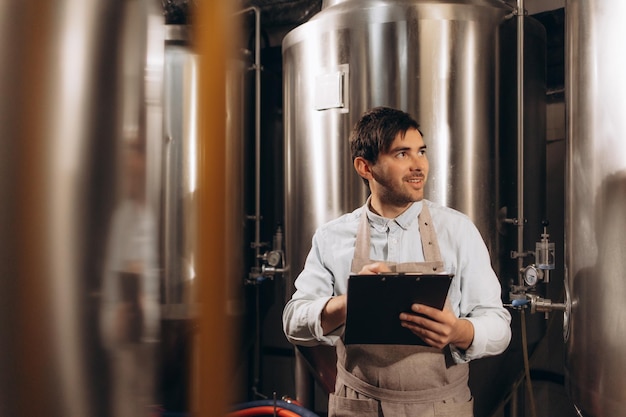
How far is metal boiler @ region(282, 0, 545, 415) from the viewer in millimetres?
1703

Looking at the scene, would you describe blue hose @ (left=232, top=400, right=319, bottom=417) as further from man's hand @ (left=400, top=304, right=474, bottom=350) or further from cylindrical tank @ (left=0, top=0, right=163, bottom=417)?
cylindrical tank @ (left=0, top=0, right=163, bottom=417)

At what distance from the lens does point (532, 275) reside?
5.49 ft

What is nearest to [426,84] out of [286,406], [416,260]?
[416,260]

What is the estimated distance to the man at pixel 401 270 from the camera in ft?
4.86

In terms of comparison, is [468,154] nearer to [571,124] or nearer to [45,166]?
[571,124]

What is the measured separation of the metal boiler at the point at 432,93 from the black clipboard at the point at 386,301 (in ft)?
1.55

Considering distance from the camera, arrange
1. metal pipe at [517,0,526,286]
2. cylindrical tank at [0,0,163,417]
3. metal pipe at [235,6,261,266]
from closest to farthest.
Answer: cylindrical tank at [0,0,163,417], metal pipe at [517,0,526,286], metal pipe at [235,6,261,266]

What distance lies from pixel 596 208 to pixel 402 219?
51 centimetres

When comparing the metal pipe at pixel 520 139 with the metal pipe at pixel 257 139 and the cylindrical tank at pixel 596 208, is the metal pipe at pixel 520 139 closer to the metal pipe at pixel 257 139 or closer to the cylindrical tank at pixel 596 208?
the cylindrical tank at pixel 596 208

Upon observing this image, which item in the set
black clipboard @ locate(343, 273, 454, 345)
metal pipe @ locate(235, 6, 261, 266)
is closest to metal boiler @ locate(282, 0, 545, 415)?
black clipboard @ locate(343, 273, 454, 345)

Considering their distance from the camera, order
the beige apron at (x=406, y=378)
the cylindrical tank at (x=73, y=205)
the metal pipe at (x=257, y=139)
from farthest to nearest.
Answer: the metal pipe at (x=257, y=139) → the beige apron at (x=406, y=378) → the cylindrical tank at (x=73, y=205)

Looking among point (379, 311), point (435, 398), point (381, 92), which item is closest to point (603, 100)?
point (381, 92)

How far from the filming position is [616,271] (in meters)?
1.32

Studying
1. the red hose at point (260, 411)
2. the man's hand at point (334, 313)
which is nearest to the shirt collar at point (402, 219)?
the man's hand at point (334, 313)
